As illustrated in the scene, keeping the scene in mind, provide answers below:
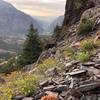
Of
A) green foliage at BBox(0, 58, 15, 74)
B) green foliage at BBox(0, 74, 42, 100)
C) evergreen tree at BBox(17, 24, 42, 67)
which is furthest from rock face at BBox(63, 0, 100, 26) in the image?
green foliage at BBox(0, 74, 42, 100)

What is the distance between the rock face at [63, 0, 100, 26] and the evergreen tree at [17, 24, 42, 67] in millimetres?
8600

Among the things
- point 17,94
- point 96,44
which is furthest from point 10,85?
point 96,44

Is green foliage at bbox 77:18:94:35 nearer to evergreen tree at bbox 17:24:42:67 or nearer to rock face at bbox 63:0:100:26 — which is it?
rock face at bbox 63:0:100:26

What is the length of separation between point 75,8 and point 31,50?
1201 cm

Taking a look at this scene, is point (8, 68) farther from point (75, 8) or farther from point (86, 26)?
point (86, 26)

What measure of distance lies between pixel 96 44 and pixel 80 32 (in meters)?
10.7

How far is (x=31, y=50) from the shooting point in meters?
57.2

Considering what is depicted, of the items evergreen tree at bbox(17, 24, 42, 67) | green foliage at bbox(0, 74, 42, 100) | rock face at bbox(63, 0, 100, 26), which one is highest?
rock face at bbox(63, 0, 100, 26)

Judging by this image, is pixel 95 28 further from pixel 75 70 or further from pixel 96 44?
pixel 75 70

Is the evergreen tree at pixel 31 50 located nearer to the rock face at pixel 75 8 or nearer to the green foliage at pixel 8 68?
the green foliage at pixel 8 68

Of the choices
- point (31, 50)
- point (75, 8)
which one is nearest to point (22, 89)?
point (75, 8)

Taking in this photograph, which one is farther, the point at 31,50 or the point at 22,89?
the point at 31,50

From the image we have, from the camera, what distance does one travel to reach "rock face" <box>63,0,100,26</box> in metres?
45.1

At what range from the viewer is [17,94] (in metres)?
14.9
